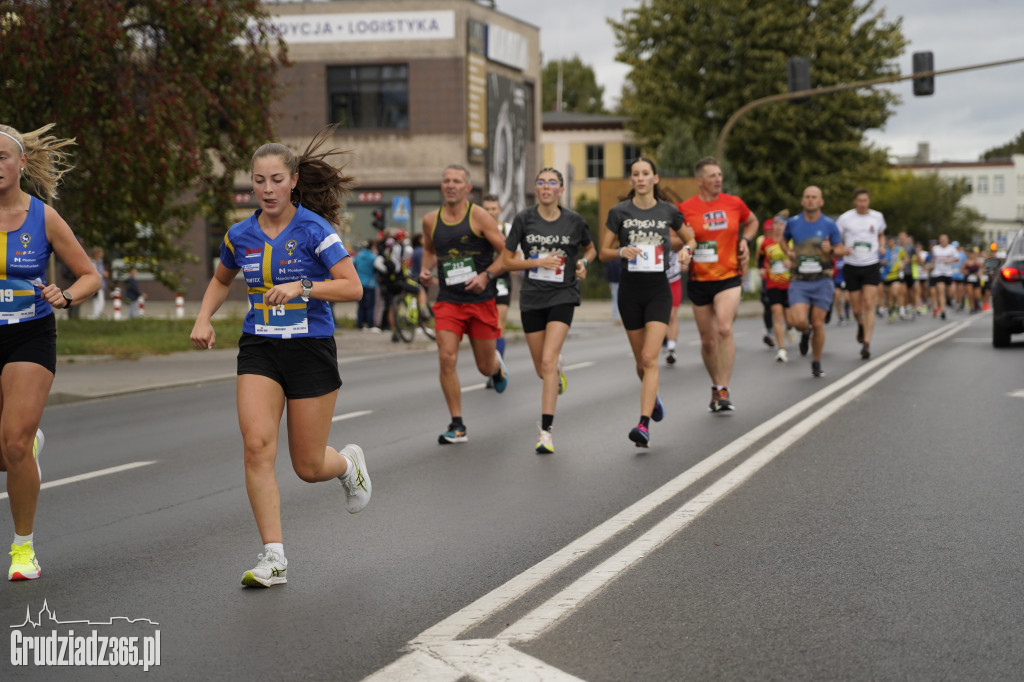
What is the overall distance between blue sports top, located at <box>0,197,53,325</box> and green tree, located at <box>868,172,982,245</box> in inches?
3835

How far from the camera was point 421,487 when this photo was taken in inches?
326

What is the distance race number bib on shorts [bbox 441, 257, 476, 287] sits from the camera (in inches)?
408

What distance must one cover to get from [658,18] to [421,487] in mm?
Answer: 46798

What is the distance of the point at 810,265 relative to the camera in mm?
16188

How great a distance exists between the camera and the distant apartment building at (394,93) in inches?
1768

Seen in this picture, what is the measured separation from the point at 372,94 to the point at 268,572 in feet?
135

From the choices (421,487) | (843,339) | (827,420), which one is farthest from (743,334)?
(421,487)

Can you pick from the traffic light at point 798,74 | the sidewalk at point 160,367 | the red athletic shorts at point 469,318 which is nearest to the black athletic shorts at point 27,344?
the red athletic shorts at point 469,318

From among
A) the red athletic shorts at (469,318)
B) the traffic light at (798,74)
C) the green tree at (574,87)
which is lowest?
the red athletic shorts at (469,318)

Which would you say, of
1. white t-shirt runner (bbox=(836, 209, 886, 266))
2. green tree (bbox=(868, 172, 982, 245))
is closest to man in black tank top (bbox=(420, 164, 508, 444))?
white t-shirt runner (bbox=(836, 209, 886, 266))

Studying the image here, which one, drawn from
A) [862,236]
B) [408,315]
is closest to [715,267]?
[862,236]

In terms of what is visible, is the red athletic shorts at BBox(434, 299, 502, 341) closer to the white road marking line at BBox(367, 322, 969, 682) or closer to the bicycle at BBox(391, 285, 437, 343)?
the white road marking line at BBox(367, 322, 969, 682)

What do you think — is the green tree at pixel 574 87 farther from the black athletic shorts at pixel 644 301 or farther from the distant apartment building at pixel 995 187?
the black athletic shorts at pixel 644 301

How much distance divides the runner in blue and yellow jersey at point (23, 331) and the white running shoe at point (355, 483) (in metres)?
1.34
